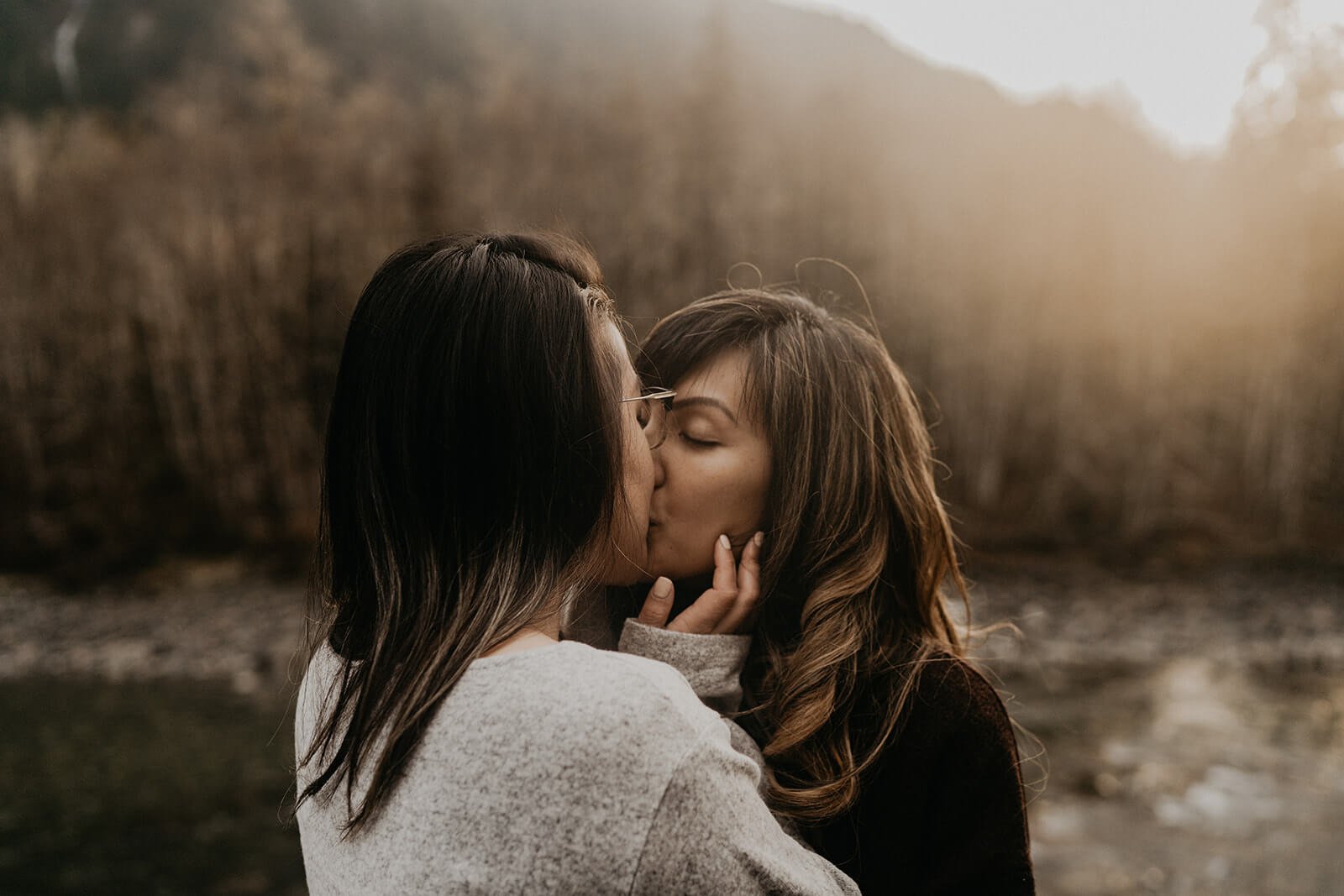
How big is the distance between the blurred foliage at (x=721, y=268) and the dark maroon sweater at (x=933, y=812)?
17069 millimetres

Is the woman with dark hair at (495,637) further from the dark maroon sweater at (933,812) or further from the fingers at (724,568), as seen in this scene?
the dark maroon sweater at (933,812)

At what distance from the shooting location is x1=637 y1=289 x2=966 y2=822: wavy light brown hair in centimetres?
220

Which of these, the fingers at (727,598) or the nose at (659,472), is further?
the nose at (659,472)

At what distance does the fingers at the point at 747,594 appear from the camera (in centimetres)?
219

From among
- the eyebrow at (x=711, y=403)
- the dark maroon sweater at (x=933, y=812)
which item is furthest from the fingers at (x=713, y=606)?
the dark maroon sweater at (x=933, y=812)

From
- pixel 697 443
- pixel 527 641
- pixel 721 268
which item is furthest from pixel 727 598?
pixel 721 268

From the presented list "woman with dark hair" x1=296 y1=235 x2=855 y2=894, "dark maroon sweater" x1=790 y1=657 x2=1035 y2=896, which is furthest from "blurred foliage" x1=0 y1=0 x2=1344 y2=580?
"woman with dark hair" x1=296 y1=235 x2=855 y2=894

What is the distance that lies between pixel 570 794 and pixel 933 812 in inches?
49.2

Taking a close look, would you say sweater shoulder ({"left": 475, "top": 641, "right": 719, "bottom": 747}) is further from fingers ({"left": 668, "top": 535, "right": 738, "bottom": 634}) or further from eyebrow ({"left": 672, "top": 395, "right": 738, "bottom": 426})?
eyebrow ({"left": 672, "top": 395, "right": 738, "bottom": 426})

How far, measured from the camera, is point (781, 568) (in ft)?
7.75

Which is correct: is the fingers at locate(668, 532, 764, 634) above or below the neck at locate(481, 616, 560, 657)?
below

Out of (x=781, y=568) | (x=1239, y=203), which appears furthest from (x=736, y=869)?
(x=1239, y=203)

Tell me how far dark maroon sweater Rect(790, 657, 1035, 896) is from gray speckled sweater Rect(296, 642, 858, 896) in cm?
86

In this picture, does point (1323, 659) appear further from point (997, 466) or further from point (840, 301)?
point (840, 301)
